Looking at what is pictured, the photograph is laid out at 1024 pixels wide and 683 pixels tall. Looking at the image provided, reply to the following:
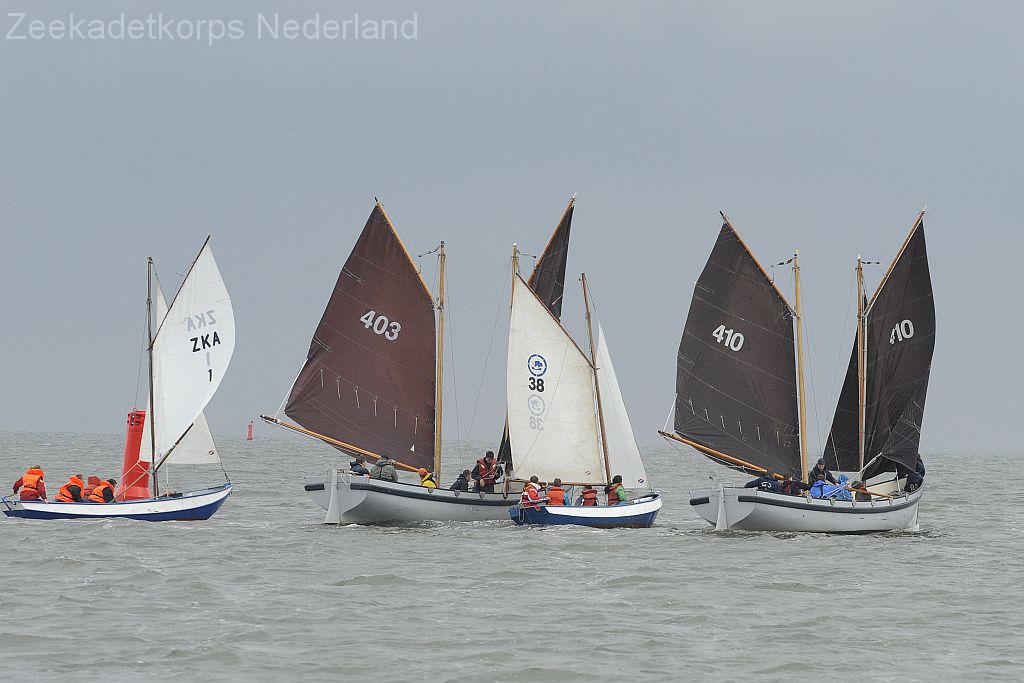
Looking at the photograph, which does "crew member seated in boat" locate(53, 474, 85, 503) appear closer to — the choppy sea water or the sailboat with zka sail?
the choppy sea water

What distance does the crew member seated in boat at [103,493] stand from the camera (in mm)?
38719

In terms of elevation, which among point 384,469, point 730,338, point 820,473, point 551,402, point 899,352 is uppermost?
point 730,338

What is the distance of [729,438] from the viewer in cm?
4034

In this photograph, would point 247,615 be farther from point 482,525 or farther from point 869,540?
point 869,540

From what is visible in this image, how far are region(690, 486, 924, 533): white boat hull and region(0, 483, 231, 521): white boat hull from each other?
50.0 feet

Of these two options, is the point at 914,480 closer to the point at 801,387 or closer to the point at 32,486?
the point at 801,387

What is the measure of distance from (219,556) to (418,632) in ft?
36.4

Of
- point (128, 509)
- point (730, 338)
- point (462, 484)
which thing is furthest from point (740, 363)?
point (128, 509)

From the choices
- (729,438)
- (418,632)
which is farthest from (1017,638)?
(729,438)

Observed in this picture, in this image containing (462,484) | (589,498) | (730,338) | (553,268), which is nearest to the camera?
(589,498)

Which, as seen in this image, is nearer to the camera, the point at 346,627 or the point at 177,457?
the point at 346,627

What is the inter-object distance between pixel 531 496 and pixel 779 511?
290 inches

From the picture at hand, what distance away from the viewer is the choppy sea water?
2078 cm

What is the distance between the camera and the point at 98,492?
39156 millimetres
